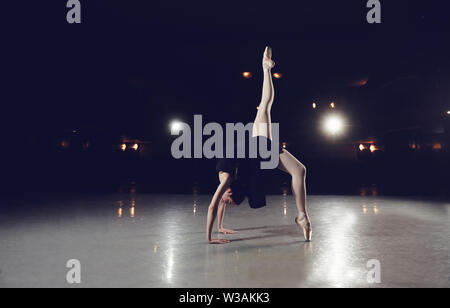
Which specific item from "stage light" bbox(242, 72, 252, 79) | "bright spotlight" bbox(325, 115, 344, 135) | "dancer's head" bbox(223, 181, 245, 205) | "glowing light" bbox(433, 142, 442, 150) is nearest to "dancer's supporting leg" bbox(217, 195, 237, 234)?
"dancer's head" bbox(223, 181, 245, 205)

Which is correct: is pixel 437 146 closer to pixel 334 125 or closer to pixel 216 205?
pixel 334 125

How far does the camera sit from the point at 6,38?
1251 cm

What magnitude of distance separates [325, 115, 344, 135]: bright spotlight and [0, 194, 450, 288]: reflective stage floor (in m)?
12.7

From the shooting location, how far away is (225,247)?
4.77 m

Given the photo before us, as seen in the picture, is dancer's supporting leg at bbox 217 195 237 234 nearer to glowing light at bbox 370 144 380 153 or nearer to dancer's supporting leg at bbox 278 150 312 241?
dancer's supporting leg at bbox 278 150 312 241

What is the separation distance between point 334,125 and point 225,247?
17.3 metres

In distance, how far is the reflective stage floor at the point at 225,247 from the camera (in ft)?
11.4

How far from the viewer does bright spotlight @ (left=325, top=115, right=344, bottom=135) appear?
20.8 metres

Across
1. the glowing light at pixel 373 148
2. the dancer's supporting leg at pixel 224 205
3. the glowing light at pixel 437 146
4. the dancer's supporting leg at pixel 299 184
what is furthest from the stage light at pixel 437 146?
the dancer's supporting leg at pixel 224 205

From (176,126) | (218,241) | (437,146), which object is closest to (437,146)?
(437,146)

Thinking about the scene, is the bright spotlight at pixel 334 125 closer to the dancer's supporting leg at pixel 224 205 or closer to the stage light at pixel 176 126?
the stage light at pixel 176 126

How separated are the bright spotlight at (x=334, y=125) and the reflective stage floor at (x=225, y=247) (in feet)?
41.7

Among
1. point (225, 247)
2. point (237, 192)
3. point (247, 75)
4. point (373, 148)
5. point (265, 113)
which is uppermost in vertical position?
point (247, 75)
